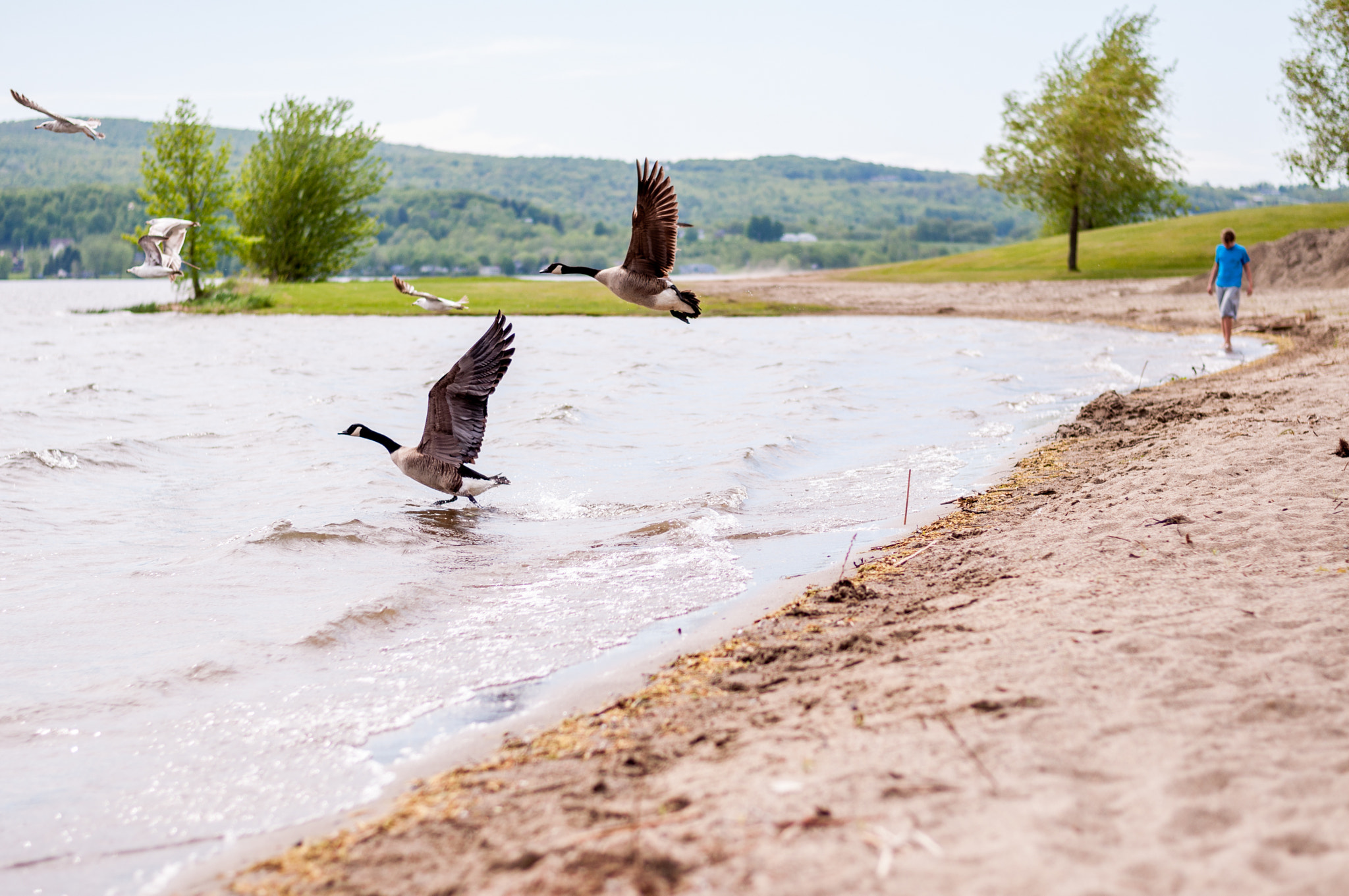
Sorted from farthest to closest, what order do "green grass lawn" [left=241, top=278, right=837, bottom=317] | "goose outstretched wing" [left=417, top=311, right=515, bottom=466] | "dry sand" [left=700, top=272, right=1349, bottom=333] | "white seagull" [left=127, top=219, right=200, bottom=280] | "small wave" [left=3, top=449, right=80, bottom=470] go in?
"green grass lawn" [left=241, top=278, right=837, bottom=317]
"dry sand" [left=700, top=272, right=1349, bottom=333]
"small wave" [left=3, top=449, right=80, bottom=470]
"white seagull" [left=127, top=219, right=200, bottom=280]
"goose outstretched wing" [left=417, top=311, right=515, bottom=466]

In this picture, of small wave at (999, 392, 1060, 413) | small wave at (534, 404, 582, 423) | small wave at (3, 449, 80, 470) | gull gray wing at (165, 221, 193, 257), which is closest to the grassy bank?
small wave at (534, 404, 582, 423)

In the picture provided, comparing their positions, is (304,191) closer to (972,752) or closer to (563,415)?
(563,415)

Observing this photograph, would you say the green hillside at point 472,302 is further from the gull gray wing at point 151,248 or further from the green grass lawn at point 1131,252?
the gull gray wing at point 151,248

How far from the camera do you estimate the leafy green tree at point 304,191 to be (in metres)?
54.0

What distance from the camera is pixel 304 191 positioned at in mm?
54719

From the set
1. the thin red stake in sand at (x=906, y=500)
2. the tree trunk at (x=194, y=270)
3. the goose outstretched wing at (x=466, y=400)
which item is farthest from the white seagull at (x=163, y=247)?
the tree trunk at (x=194, y=270)

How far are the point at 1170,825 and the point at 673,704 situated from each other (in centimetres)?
228

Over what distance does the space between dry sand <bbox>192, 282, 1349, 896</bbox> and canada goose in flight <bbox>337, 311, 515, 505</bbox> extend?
14.9 feet

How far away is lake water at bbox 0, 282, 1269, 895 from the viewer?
458 cm

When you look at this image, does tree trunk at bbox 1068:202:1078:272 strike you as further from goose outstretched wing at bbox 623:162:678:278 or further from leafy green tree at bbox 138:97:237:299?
goose outstretched wing at bbox 623:162:678:278

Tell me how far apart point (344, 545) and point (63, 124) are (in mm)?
4820

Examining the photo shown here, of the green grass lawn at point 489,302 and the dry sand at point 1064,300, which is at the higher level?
the dry sand at point 1064,300

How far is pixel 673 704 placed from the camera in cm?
467

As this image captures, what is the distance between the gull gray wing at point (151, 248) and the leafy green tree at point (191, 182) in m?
35.2
